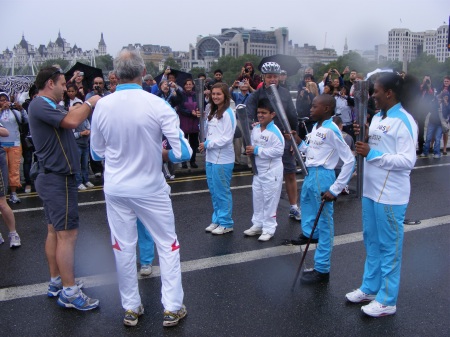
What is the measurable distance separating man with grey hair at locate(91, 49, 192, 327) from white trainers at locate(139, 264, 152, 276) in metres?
0.93

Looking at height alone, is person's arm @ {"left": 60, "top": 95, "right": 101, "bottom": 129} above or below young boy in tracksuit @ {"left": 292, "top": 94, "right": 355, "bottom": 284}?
above

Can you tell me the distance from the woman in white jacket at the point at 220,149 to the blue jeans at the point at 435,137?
26.8ft

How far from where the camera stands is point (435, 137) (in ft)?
41.9

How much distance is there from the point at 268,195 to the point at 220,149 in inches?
31.5

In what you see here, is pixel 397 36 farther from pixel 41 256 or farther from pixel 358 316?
pixel 41 256

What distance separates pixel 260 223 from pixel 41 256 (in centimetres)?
255

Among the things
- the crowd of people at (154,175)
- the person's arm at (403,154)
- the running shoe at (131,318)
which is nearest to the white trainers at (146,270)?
the crowd of people at (154,175)

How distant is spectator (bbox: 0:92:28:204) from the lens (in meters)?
8.15

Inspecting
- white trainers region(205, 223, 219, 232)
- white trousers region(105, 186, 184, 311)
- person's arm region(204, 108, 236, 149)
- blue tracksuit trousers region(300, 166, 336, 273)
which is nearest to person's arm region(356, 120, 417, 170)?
blue tracksuit trousers region(300, 166, 336, 273)

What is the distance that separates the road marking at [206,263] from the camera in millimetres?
4582

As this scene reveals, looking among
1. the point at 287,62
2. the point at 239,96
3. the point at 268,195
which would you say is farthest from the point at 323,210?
the point at 239,96

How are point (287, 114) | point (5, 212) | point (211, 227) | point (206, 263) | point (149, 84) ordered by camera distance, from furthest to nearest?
point (149, 84) → point (287, 114) → point (211, 227) → point (5, 212) → point (206, 263)

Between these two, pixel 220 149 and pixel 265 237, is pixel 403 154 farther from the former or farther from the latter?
pixel 220 149

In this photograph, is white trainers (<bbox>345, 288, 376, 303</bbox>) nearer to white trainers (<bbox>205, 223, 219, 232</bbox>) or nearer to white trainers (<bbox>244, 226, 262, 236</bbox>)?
white trainers (<bbox>244, 226, 262, 236</bbox>)
